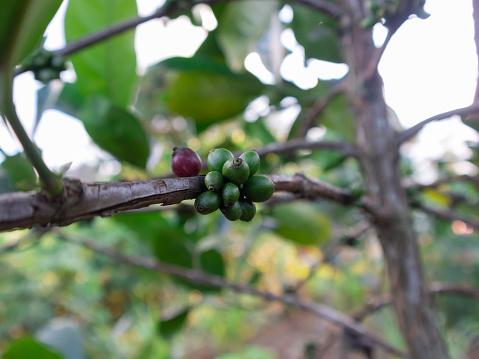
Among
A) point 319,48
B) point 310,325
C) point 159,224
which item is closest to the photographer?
point 319,48

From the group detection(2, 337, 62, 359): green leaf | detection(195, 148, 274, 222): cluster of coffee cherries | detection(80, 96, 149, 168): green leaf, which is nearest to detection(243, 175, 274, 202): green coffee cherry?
detection(195, 148, 274, 222): cluster of coffee cherries

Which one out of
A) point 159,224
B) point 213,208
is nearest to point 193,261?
point 159,224

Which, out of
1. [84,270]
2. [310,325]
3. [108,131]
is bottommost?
[310,325]

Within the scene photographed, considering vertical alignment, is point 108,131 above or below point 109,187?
below

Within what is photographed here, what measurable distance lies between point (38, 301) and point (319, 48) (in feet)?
11.6

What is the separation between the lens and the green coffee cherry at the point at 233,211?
325 millimetres

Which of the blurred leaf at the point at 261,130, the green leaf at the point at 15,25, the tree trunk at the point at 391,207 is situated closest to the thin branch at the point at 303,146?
the tree trunk at the point at 391,207

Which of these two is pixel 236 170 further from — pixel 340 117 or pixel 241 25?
pixel 340 117

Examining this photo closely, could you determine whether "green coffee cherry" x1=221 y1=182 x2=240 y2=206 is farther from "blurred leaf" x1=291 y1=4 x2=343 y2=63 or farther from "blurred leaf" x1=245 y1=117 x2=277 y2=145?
"blurred leaf" x1=245 y1=117 x2=277 y2=145

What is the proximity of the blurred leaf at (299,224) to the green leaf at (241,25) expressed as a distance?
46cm

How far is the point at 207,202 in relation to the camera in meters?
0.32

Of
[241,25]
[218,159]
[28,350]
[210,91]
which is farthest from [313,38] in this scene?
[28,350]

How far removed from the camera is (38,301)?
3.41 meters

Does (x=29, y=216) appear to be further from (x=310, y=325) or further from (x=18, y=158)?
(x=310, y=325)
